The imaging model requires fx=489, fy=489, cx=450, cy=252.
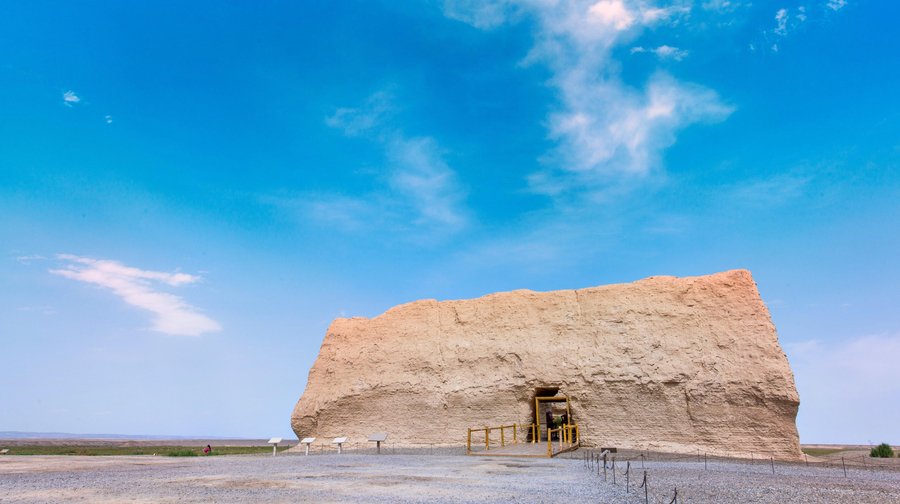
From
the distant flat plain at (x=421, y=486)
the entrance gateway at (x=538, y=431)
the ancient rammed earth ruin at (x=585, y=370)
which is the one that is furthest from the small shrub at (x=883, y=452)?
the entrance gateway at (x=538, y=431)

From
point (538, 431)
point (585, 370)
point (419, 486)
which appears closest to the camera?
point (419, 486)

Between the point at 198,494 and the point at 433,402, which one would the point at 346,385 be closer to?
the point at 433,402

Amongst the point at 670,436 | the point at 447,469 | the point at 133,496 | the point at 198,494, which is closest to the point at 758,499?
the point at 447,469

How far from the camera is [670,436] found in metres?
18.8

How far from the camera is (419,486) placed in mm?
9094

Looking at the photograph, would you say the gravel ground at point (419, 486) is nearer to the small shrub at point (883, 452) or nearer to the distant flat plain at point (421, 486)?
the distant flat plain at point (421, 486)

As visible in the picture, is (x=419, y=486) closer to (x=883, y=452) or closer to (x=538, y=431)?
(x=538, y=431)

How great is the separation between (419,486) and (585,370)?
1329 cm

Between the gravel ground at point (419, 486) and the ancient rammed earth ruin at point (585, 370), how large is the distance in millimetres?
5763

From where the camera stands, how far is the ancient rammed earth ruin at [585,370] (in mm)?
18641

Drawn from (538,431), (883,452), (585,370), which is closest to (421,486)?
(538,431)

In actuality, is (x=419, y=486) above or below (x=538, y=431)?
above

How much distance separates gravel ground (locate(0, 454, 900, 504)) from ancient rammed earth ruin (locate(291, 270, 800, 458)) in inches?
227

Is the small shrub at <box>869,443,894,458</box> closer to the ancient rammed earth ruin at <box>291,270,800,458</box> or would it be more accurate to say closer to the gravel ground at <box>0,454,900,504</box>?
the ancient rammed earth ruin at <box>291,270,800,458</box>
